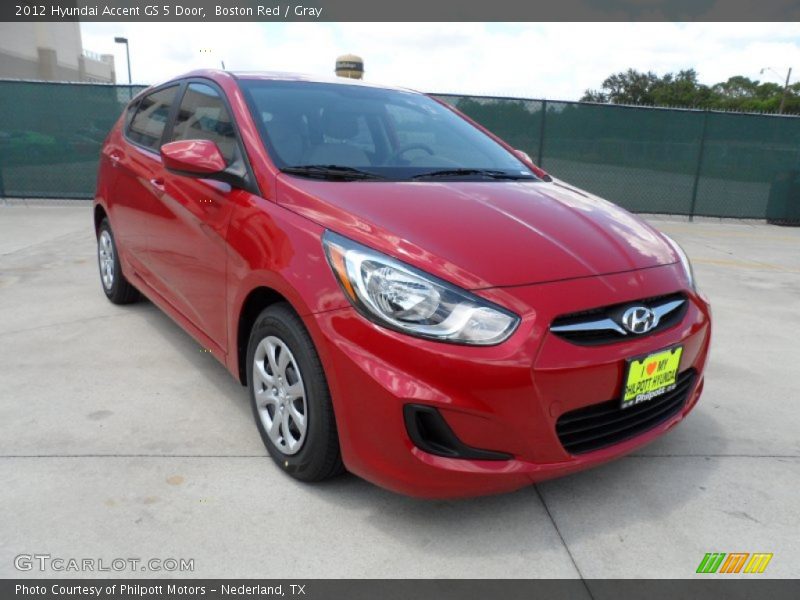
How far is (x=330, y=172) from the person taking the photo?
269cm

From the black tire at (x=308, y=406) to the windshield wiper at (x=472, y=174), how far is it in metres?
0.93

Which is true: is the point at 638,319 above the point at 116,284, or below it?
above

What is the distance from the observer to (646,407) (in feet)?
7.77

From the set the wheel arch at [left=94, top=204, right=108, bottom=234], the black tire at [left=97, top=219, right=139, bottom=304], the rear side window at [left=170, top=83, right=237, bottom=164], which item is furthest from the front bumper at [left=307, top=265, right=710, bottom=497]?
the wheel arch at [left=94, top=204, right=108, bottom=234]

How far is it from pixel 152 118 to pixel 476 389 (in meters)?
3.02

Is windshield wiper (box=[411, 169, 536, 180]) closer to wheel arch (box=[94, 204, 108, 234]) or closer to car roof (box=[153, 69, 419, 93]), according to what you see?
car roof (box=[153, 69, 419, 93])

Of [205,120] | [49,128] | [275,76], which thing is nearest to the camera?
[205,120]

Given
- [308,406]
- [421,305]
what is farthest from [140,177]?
[421,305]

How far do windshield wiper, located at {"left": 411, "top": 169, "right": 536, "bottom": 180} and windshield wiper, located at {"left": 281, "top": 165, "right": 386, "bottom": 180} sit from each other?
0.79 ft

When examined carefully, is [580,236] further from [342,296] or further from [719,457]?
[719,457]

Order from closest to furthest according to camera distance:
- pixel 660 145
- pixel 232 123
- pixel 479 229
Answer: pixel 479 229
pixel 232 123
pixel 660 145

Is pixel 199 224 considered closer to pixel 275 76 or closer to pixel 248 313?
pixel 248 313

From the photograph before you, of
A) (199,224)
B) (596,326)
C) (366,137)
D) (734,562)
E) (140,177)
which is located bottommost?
(734,562)
